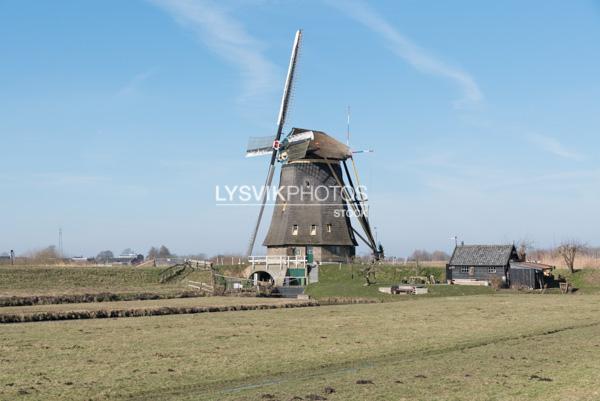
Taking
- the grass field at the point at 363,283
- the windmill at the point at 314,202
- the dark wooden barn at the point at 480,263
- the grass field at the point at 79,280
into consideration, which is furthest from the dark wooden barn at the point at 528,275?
the grass field at the point at 79,280

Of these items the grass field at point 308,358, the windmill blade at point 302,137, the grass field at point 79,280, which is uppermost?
the windmill blade at point 302,137

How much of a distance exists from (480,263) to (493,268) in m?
1.09

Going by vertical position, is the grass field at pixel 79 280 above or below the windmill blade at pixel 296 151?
below

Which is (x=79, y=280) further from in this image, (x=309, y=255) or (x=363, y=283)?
(x=363, y=283)

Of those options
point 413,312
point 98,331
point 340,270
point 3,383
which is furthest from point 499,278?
point 3,383

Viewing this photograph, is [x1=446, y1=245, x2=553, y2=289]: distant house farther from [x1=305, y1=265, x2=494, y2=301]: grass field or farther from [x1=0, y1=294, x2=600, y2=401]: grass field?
[x1=0, y1=294, x2=600, y2=401]: grass field

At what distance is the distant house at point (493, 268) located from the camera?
166 ft

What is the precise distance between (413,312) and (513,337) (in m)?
10.6

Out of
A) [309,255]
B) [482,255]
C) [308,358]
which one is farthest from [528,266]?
[308,358]

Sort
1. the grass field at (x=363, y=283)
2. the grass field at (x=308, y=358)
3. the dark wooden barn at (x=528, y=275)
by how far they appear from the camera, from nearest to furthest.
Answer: the grass field at (x=308, y=358) < the grass field at (x=363, y=283) < the dark wooden barn at (x=528, y=275)

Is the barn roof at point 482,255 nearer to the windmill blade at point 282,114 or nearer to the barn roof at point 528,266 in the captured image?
the barn roof at point 528,266

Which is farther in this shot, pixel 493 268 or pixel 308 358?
pixel 493 268

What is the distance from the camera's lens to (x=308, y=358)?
18656 millimetres

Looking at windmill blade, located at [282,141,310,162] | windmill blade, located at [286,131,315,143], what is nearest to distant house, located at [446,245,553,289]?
windmill blade, located at [282,141,310,162]
